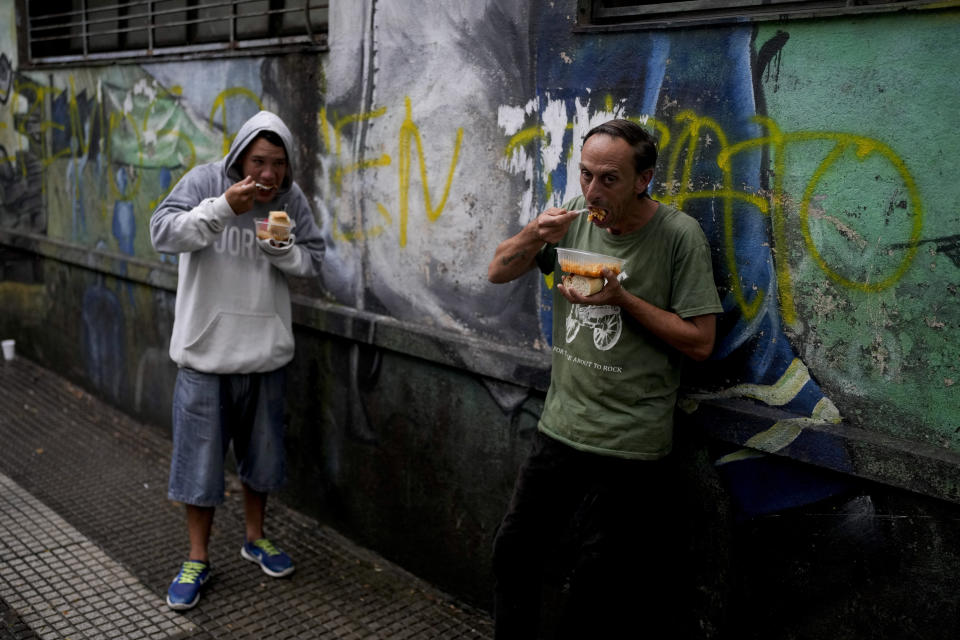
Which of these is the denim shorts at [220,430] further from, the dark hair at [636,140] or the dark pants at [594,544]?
the dark hair at [636,140]

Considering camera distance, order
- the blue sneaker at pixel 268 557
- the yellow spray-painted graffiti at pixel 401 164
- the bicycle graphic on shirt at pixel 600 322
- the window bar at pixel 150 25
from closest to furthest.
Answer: the bicycle graphic on shirt at pixel 600 322 < the yellow spray-painted graffiti at pixel 401 164 < the blue sneaker at pixel 268 557 < the window bar at pixel 150 25

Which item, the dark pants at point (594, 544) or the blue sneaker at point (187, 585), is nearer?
the dark pants at point (594, 544)

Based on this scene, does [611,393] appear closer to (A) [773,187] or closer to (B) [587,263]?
(B) [587,263]

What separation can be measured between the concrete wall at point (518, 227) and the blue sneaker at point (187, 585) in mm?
828

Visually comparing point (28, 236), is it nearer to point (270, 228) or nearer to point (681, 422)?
point (270, 228)

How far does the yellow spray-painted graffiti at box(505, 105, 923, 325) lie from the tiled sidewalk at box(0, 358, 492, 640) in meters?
1.88

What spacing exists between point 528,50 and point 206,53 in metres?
2.45

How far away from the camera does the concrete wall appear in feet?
8.22

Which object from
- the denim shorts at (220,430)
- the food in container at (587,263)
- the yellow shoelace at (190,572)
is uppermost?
the food in container at (587,263)

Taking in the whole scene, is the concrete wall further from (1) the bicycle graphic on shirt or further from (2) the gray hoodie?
(2) the gray hoodie

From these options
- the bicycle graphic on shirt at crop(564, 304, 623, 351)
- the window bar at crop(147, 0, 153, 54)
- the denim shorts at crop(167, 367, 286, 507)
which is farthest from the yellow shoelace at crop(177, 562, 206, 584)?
the window bar at crop(147, 0, 153, 54)

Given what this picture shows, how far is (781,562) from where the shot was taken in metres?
2.83

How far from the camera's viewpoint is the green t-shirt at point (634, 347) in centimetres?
274

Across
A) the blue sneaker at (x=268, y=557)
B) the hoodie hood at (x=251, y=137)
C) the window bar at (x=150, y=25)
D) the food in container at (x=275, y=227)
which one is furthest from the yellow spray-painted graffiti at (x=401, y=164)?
the window bar at (x=150, y=25)
